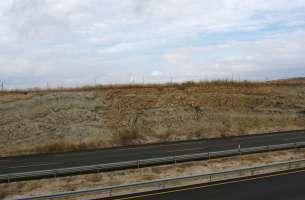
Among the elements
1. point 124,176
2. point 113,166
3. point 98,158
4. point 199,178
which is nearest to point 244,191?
point 199,178

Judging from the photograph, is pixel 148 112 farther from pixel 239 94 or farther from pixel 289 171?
pixel 289 171

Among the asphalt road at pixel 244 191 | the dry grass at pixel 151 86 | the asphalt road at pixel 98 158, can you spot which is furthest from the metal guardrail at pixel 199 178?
the dry grass at pixel 151 86

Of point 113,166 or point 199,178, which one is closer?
point 199,178

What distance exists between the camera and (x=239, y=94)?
155 ft

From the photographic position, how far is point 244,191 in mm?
13797

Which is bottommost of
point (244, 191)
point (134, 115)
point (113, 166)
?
point (113, 166)

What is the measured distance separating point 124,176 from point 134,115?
20.3m

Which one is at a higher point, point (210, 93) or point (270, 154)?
point (210, 93)

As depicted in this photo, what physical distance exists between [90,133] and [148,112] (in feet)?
24.0

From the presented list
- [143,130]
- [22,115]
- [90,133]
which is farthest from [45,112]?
[143,130]

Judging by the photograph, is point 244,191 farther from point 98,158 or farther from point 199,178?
point 98,158

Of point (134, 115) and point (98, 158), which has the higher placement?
point (134, 115)

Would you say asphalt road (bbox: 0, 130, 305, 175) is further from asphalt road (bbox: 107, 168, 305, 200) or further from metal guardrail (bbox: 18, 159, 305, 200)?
Answer: asphalt road (bbox: 107, 168, 305, 200)

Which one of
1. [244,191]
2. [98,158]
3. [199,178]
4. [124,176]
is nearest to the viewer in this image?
[244,191]
